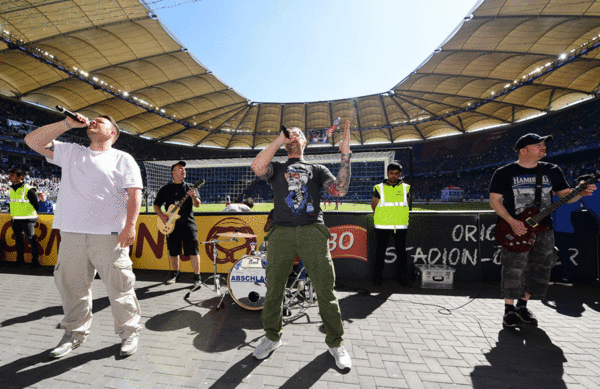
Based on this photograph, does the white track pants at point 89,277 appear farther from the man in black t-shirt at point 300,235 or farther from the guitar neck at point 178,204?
the guitar neck at point 178,204

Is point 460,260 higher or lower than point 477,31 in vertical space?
lower

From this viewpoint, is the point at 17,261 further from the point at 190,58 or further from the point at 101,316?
the point at 190,58

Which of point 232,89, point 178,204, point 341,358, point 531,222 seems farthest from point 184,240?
point 232,89

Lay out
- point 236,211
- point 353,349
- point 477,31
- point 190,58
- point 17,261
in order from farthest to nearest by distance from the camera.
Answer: point 190,58 → point 477,31 → point 17,261 → point 236,211 → point 353,349

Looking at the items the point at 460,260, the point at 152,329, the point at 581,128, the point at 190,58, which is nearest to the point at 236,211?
the point at 152,329

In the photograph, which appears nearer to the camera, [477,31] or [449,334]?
[449,334]

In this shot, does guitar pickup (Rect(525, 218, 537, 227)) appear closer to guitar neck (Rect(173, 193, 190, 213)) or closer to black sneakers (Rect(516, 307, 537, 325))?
black sneakers (Rect(516, 307, 537, 325))

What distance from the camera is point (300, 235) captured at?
8.01 feet

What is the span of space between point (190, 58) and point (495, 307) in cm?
2243

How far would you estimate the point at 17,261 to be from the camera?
612 cm

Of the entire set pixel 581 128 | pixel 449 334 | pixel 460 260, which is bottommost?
pixel 449 334

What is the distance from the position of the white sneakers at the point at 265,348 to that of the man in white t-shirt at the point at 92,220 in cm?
138

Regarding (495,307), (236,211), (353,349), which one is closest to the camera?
(353,349)

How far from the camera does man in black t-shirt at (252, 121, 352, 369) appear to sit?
2.42 m
